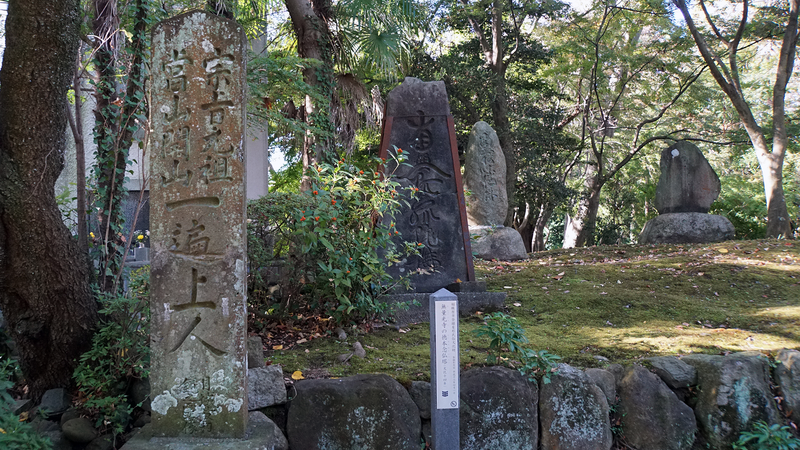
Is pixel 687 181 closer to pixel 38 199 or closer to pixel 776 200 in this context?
pixel 776 200

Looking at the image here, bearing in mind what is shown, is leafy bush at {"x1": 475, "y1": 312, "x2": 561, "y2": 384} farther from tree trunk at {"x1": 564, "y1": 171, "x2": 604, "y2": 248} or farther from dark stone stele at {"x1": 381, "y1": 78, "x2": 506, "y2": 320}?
tree trunk at {"x1": 564, "y1": 171, "x2": 604, "y2": 248}

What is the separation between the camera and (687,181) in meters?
11.5

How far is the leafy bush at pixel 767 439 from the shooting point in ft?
11.5

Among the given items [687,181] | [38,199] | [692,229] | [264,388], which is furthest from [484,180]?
[38,199]

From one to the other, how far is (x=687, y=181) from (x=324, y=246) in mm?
9840

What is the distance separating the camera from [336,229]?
4574 millimetres

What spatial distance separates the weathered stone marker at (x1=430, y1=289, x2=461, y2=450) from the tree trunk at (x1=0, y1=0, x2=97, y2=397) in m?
2.51

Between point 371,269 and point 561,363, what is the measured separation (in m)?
1.68

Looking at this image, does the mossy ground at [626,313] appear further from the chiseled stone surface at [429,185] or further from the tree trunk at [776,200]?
the tree trunk at [776,200]

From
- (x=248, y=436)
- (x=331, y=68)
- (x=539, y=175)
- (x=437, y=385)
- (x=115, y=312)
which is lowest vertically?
(x=248, y=436)

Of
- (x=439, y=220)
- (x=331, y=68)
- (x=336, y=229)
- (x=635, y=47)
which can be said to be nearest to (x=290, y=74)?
(x=331, y=68)

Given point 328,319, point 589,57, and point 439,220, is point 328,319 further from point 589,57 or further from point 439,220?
point 589,57

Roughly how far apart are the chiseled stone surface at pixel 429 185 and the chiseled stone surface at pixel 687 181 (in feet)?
24.4

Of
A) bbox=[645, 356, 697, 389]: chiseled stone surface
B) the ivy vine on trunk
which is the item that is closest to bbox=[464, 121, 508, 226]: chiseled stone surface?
bbox=[645, 356, 697, 389]: chiseled stone surface
